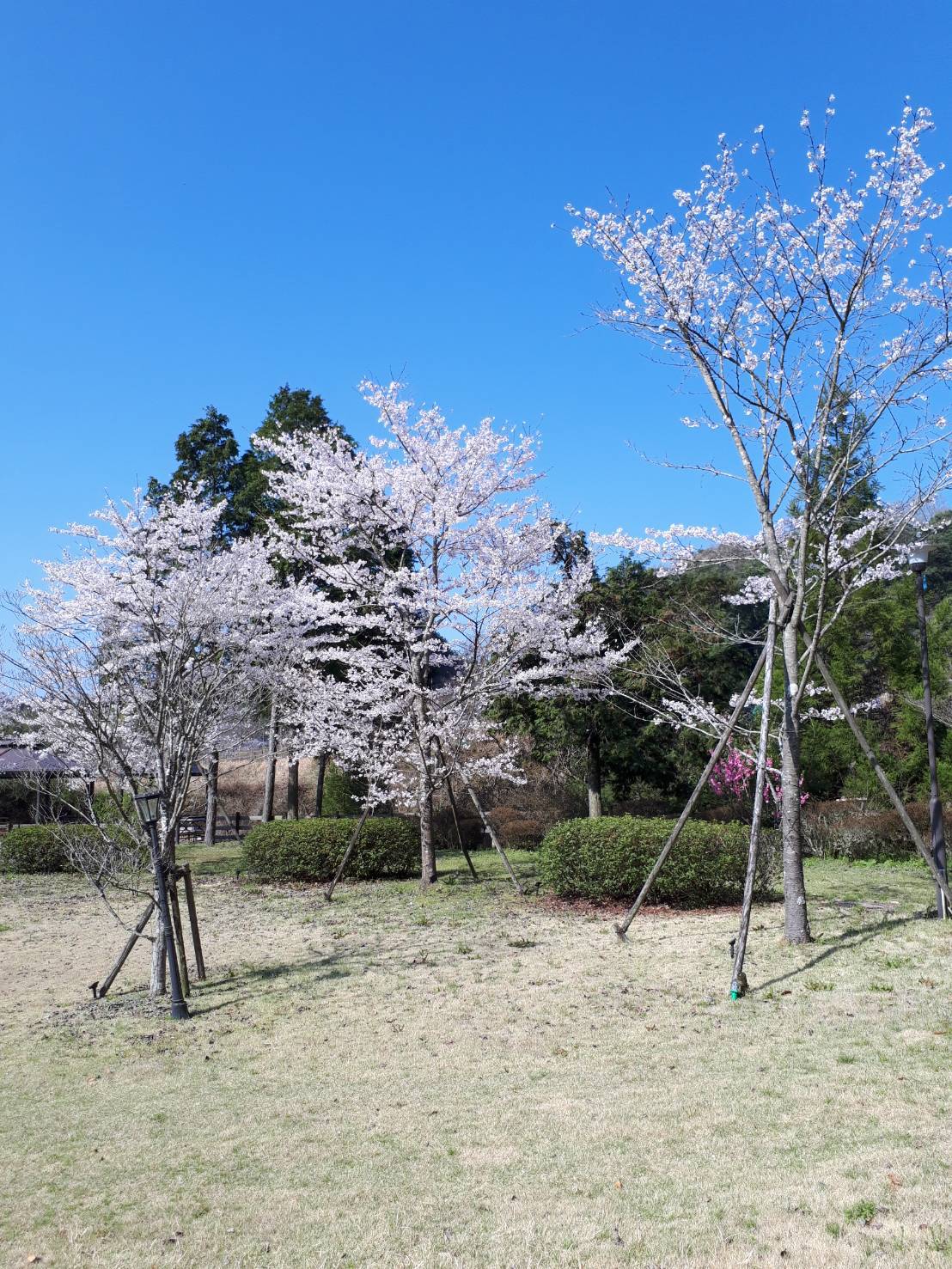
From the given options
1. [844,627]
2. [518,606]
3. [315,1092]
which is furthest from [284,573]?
[315,1092]

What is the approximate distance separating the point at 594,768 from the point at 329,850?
6.01 meters

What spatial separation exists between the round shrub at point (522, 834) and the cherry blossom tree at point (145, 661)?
231 inches

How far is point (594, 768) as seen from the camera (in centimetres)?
1773

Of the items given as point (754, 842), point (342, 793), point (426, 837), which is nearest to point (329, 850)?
point (426, 837)

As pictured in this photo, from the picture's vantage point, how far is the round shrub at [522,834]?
18.8 m

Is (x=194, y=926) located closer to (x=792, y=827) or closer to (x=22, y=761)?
(x=792, y=827)

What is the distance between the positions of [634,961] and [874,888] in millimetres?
4271

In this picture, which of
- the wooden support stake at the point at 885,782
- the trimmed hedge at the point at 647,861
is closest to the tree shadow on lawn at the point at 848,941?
the wooden support stake at the point at 885,782

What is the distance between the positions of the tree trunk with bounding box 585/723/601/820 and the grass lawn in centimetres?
810

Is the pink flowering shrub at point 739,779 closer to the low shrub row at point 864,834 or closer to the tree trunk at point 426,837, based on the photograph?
the low shrub row at point 864,834

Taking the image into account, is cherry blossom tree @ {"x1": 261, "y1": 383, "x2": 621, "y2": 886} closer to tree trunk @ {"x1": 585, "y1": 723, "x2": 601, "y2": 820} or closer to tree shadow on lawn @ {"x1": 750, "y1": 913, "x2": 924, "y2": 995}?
tree trunk @ {"x1": 585, "y1": 723, "x2": 601, "y2": 820}

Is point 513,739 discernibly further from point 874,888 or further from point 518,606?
point 874,888

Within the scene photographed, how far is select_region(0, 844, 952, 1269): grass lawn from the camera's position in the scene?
11.6 feet

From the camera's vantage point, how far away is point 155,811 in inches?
284
